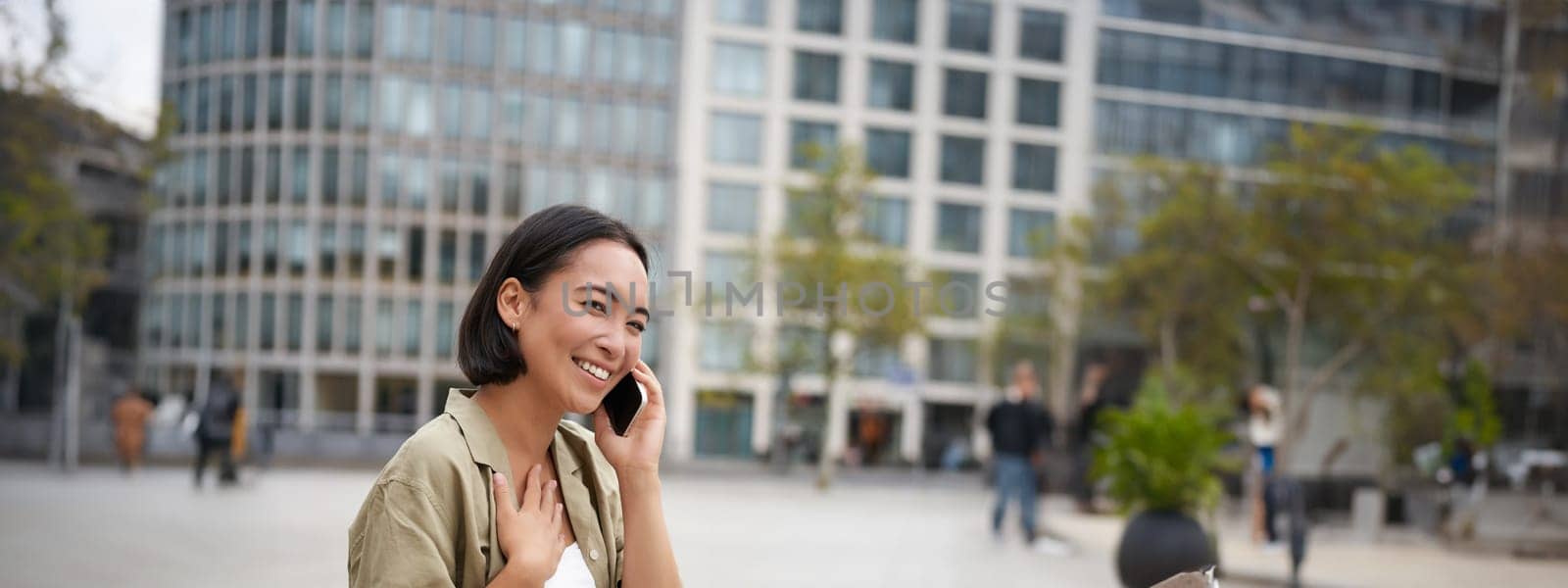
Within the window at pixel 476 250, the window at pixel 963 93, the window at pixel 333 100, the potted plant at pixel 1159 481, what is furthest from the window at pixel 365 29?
the potted plant at pixel 1159 481

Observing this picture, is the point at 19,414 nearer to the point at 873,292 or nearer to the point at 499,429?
the point at 873,292

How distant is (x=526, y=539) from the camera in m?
1.76

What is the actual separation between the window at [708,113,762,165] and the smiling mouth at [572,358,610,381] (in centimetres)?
4412

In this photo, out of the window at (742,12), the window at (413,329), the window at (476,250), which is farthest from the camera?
the window at (476,250)

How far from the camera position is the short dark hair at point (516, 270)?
1857 mm

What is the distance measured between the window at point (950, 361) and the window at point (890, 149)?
5520 mm

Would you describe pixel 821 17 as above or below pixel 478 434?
above

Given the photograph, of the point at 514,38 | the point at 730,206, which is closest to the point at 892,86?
the point at 730,206

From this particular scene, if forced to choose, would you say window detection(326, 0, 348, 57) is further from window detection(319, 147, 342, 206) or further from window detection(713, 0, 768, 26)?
window detection(713, 0, 768, 26)

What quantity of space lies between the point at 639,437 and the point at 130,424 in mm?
23307

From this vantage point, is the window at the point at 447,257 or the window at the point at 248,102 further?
the window at the point at 447,257

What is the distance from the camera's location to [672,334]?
154ft

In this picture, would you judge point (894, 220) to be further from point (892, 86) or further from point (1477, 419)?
point (1477, 419)

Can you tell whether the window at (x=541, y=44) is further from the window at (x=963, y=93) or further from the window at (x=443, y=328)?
the window at (x=963, y=93)
